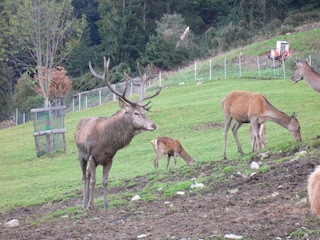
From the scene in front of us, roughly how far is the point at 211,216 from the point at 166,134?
17.3 metres

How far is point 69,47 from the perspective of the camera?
101 ft

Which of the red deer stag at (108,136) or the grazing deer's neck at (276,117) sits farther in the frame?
the grazing deer's neck at (276,117)

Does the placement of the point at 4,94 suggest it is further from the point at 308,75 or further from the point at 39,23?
the point at 308,75

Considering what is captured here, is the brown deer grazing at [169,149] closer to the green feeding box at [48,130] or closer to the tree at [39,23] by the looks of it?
the green feeding box at [48,130]

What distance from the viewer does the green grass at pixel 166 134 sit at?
16406 mm

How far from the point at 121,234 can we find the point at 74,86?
49.0m

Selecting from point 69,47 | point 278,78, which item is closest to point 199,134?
point 69,47

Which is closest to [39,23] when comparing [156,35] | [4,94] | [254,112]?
[254,112]

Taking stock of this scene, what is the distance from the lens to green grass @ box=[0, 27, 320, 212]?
16406mm

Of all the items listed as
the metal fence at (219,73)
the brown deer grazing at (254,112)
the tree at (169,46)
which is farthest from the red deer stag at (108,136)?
the tree at (169,46)

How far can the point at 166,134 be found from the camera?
26.3 metres

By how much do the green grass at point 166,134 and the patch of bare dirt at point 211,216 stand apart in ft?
4.00

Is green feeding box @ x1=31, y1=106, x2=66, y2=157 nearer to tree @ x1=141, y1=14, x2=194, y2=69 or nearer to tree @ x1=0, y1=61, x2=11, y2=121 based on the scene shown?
tree @ x1=0, y1=61, x2=11, y2=121

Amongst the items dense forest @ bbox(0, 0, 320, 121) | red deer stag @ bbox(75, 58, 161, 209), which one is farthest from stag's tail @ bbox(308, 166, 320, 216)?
dense forest @ bbox(0, 0, 320, 121)
